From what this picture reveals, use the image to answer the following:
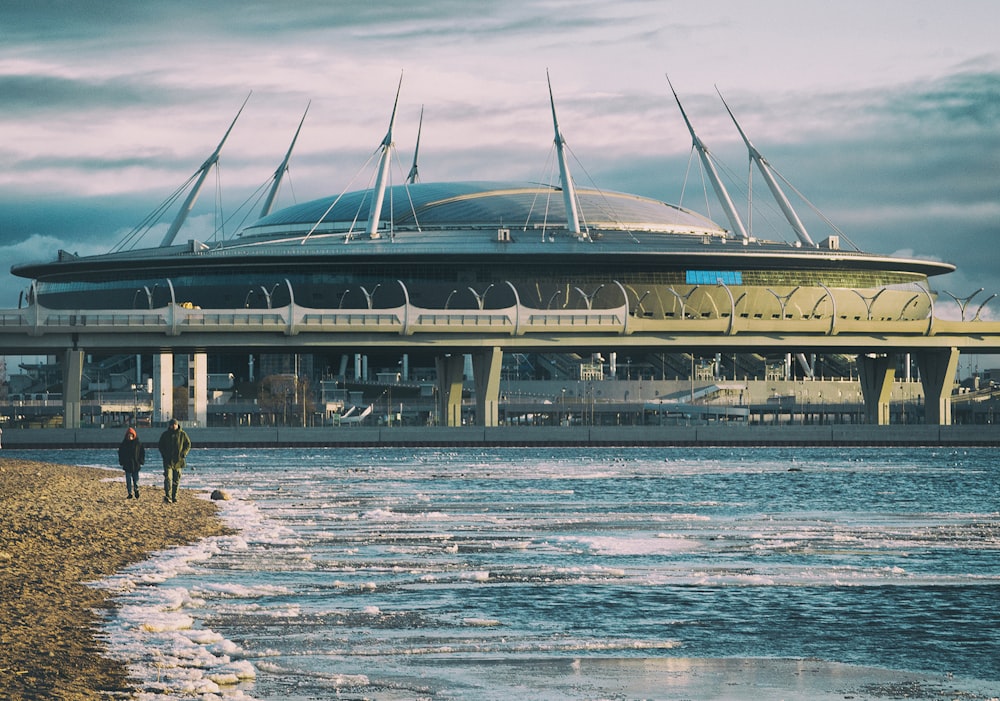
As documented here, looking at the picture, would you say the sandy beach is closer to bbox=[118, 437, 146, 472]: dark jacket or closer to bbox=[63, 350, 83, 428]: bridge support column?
bbox=[118, 437, 146, 472]: dark jacket

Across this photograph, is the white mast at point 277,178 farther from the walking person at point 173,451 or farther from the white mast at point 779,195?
the walking person at point 173,451

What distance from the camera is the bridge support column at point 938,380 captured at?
129m

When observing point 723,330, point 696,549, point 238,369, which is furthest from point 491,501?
point 238,369

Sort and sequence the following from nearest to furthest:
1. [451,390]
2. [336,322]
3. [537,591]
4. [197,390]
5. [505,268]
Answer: [537,591] → [336,322] → [451,390] → [197,390] → [505,268]

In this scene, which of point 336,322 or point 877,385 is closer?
point 336,322

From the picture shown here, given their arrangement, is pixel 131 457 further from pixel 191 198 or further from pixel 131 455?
pixel 191 198

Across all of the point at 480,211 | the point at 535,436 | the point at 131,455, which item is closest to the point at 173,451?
the point at 131,455

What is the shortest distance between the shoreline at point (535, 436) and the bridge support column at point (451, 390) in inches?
344

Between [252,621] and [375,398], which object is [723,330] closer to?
[375,398]

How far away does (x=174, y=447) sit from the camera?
143ft

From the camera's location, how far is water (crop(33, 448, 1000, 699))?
19.6 meters

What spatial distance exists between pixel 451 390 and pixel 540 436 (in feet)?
39.2

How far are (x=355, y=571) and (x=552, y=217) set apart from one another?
141 metres

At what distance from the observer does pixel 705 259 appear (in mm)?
150375
